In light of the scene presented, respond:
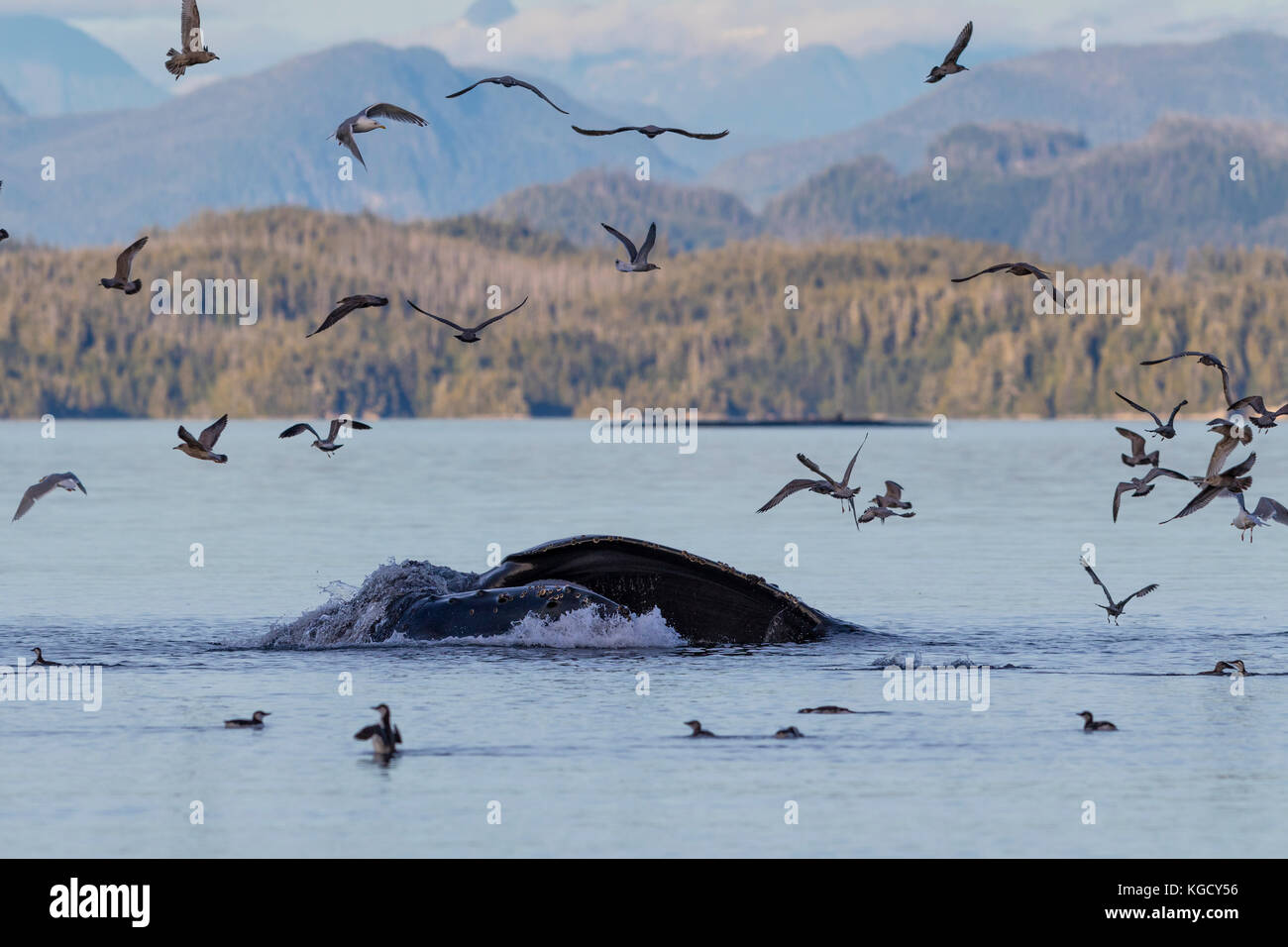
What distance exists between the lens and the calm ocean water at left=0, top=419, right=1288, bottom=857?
629 inches

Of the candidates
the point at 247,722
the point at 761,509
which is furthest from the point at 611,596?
the point at 247,722

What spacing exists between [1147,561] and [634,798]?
27319 mm

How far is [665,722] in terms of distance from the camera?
2070 centimetres

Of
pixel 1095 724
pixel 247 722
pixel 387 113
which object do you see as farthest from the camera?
pixel 387 113

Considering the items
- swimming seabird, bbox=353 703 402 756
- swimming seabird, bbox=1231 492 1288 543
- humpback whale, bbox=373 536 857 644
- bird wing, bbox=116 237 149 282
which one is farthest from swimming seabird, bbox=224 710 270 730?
swimming seabird, bbox=1231 492 1288 543

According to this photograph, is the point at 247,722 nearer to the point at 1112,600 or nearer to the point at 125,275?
the point at 125,275

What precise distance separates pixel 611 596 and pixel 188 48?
30.1 ft

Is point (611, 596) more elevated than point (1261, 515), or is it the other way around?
point (1261, 515)

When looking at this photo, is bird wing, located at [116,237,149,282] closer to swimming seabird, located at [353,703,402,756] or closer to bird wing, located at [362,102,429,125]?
bird wing, located at [362,102,429,125]

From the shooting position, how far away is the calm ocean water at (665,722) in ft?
52.4

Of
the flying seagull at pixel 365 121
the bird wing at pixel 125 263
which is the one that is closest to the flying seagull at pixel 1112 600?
the flying seagull at pixel 365 121

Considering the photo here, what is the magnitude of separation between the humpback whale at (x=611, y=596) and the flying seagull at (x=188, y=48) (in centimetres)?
756
